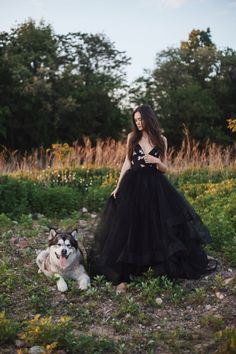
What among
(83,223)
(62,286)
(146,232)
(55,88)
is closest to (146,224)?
(146,232)

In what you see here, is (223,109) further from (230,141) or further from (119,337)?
(119,337)

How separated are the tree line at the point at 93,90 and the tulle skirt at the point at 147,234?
73.7 ft

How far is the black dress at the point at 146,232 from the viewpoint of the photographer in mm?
5684

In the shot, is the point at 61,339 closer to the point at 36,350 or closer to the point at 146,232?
the point at 36,350

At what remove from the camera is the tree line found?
29609mm

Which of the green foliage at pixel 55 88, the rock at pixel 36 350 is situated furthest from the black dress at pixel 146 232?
the green foliage at pixel 55 88

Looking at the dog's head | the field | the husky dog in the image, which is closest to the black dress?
the field

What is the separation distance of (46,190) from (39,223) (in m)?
1.68

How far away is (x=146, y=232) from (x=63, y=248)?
3.04 feet

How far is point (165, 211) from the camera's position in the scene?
579 cm

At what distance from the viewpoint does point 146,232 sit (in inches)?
225

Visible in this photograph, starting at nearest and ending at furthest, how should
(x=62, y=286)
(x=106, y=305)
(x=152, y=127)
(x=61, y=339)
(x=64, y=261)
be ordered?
(x=61, y=339)
(x=106, y=305)
(x=62, y=286)
(x=64, y=261)
(x=152, y=127)

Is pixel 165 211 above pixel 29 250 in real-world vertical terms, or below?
above

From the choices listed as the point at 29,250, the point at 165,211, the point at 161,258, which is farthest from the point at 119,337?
the point at 29,250
